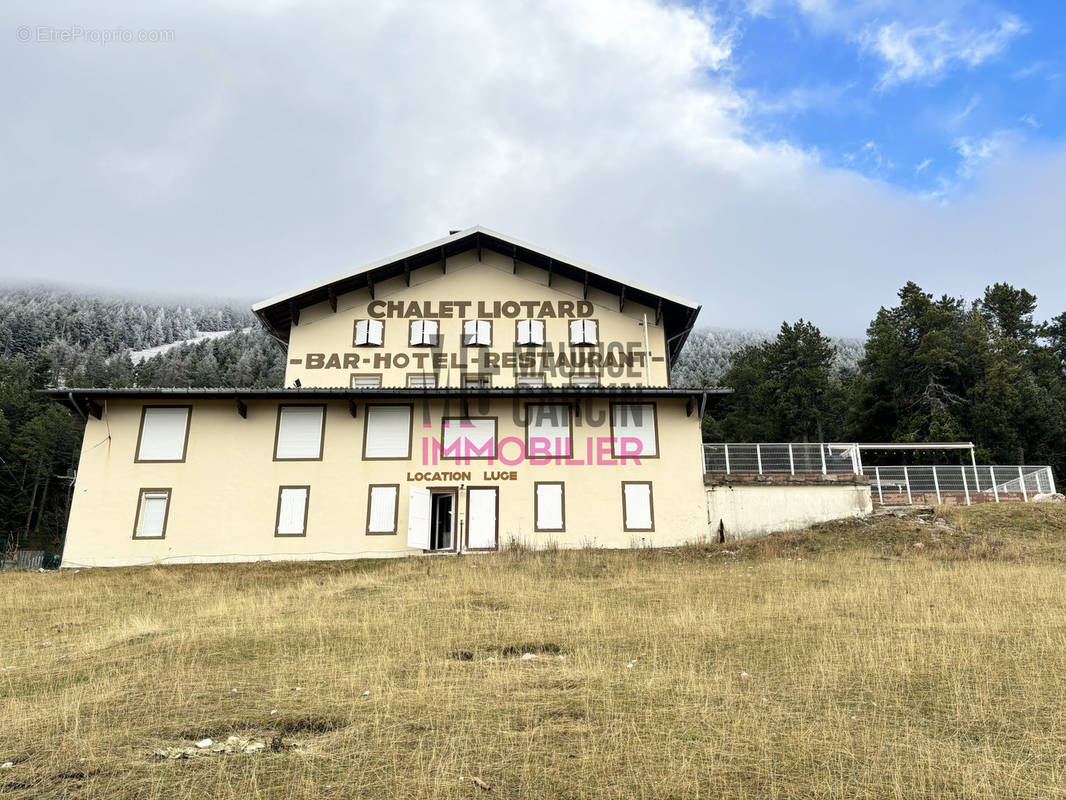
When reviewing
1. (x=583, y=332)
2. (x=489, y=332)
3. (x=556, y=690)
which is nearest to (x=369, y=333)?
(x=489, y=332)

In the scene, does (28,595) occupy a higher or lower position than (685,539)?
lower

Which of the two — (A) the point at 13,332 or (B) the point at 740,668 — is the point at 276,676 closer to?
(B) the point at 740,668

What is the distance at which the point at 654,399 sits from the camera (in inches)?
1023

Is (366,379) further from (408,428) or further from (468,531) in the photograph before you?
(468,531)

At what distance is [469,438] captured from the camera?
2567cm

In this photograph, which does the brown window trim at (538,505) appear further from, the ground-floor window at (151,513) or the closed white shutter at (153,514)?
the closed white shutter at (153,514)

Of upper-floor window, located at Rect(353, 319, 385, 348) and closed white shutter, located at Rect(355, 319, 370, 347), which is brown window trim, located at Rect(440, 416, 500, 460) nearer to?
upper-floor window, located at Rect(353, 319, 385, 348)

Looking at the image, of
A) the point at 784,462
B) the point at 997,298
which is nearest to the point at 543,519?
the point at 784,462

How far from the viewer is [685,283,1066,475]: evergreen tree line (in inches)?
1923

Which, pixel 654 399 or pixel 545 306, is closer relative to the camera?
pixel 654 399

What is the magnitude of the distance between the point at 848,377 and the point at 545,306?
211 ft

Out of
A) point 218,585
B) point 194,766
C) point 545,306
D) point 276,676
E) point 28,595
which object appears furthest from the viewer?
point 545,306

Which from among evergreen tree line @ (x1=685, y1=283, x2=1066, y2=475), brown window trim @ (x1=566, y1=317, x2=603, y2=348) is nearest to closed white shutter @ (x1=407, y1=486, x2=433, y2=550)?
brown window trim @ (x1=566, y1=317, x2=603, y2=348)

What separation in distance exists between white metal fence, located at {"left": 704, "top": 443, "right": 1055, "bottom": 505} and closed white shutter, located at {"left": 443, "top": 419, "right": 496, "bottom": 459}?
309 inches
